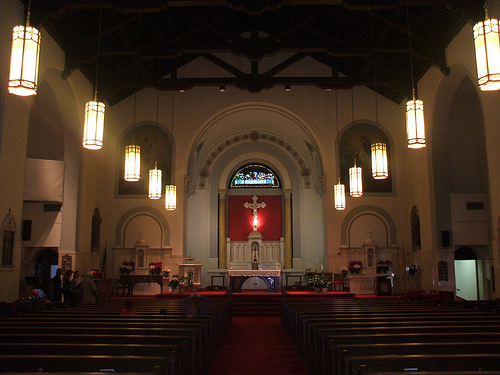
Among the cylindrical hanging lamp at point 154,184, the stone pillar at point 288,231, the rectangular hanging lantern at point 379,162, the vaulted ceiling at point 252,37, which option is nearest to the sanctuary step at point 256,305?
the cylindrical hanging lamp at point 154,184

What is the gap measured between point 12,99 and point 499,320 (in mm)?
10001

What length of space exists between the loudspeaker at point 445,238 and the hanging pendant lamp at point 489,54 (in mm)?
10025

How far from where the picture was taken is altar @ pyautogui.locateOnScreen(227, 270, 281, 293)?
16.8m

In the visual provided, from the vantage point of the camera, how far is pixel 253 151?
21250mm

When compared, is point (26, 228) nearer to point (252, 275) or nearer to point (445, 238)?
point (252, 275)

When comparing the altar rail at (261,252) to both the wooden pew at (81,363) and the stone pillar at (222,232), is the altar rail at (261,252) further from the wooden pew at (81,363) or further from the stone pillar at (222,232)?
the wooden pew at (81,363)

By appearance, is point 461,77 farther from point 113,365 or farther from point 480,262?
point 113,365

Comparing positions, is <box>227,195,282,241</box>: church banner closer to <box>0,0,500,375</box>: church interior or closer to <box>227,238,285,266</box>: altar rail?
<box>0,0,500,375</box>: church interior

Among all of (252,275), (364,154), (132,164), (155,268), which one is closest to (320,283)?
(252,275)

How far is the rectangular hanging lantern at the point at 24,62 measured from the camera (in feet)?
16.7

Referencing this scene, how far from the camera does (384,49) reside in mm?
13711

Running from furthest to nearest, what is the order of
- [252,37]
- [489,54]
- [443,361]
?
[252,37] < [489,54] < [443,361]

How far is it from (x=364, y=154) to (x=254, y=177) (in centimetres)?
609

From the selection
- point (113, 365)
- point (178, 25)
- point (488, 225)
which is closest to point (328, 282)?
point (488, 225)
